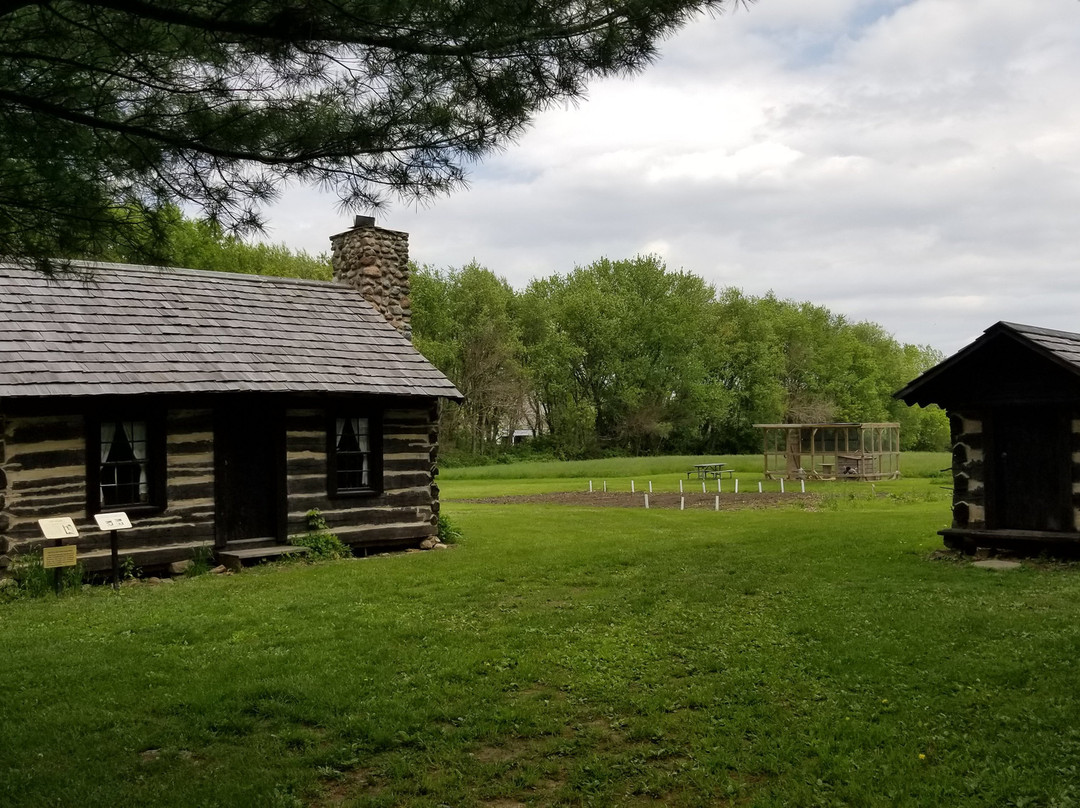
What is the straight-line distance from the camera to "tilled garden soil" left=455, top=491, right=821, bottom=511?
86.1 ft

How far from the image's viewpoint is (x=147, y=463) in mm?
14750

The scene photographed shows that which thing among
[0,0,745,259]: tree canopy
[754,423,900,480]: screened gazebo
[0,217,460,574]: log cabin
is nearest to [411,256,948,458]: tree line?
[754,423,900,480]: screened gazebo

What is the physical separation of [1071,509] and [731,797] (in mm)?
10177

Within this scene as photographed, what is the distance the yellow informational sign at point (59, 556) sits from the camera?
41.6ft

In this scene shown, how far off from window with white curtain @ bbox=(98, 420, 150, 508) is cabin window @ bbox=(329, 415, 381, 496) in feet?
11.1

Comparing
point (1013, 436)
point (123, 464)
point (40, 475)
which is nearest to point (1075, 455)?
point (1013, 436)

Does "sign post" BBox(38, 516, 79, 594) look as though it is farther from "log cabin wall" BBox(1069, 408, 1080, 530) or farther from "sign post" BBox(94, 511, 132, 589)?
"log cabin wall" BBox(1069, 408, 1080, 530)

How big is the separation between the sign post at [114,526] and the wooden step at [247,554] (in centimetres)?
181

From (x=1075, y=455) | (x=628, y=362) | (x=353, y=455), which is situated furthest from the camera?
(x=628, y=362)

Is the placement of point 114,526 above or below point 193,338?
below

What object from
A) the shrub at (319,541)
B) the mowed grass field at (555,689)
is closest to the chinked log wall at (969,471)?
the mowed grass field at (555,689)

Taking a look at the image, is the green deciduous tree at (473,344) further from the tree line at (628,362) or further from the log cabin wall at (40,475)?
the log cabin wall at (40,475)

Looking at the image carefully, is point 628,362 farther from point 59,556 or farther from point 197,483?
point 59,556

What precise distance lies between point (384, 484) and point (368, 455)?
0.60 metres
